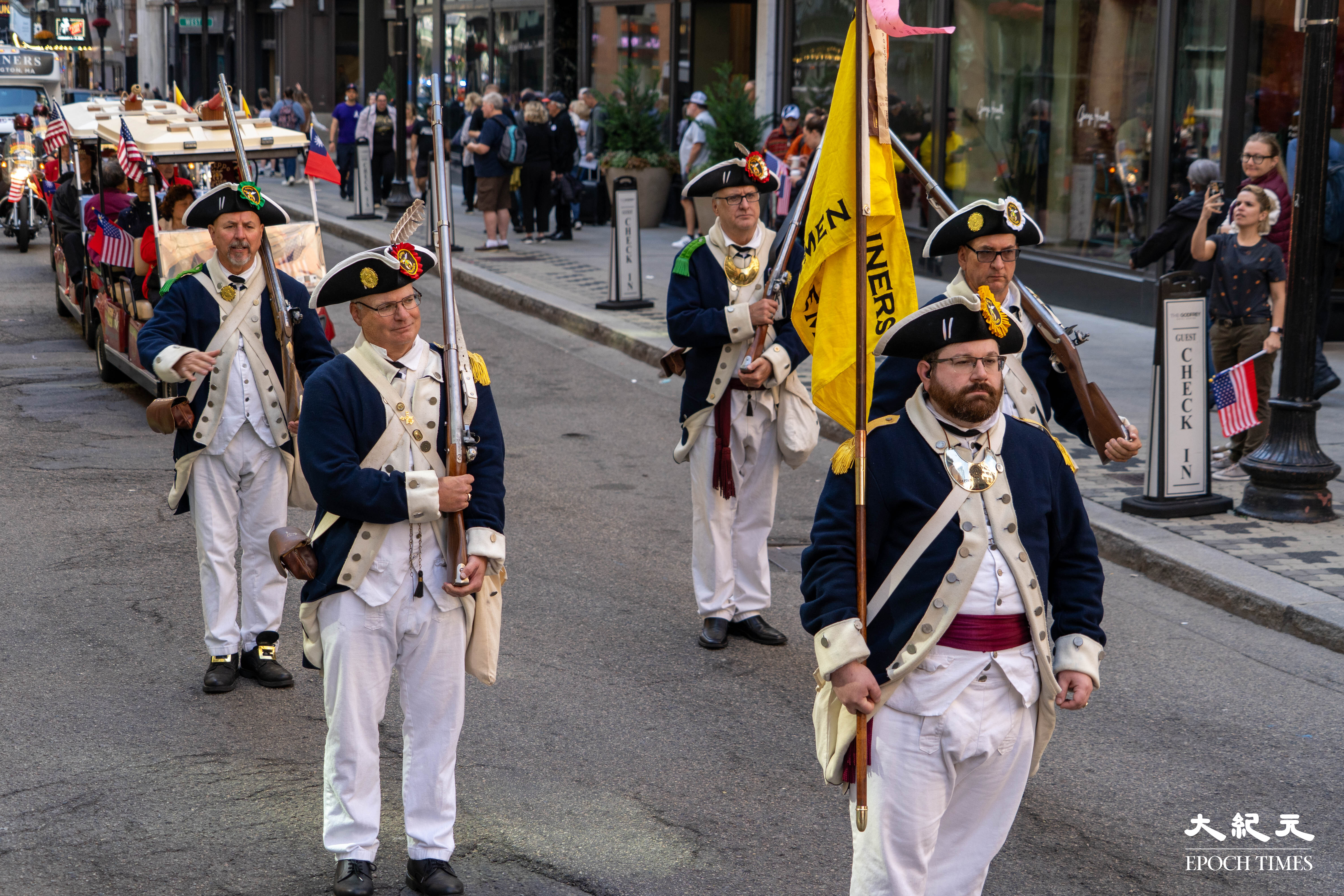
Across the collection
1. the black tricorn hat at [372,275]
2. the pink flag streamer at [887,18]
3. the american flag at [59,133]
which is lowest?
the black tricorn hat at [372,275]

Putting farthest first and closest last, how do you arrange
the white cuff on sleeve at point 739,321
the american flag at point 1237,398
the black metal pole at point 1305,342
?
the american flag at point 1237,398, the black metal pole at point 1305,342, the white cuff on sleeve at point 739,321

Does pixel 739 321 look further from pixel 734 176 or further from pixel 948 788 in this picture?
pixel 948 788

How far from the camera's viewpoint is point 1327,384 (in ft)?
33.8

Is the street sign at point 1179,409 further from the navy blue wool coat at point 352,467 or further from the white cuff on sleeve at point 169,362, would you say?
the white cuff on sleeve at point 169,362

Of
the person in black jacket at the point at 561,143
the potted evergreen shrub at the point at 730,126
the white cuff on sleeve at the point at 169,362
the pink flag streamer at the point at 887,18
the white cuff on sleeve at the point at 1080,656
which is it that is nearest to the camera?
the white cuff on sleeve at the point at 1080,656

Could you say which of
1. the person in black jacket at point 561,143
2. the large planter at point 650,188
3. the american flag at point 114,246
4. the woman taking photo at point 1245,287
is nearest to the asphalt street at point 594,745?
the woman taking photo at point 1245,287

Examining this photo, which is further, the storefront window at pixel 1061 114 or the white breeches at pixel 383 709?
the storefront window at pixel 1061 114

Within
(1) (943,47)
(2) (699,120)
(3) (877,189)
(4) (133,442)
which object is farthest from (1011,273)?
(2) (699,120)

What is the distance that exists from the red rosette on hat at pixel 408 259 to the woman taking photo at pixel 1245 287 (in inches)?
257

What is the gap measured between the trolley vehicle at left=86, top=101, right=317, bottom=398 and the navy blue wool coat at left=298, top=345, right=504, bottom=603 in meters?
5.54

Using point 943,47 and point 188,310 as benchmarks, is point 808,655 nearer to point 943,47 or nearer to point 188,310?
point 188,310

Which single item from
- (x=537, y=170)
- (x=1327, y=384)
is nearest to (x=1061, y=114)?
(x=1327, y=384)

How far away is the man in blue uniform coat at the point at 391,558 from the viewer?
4.25 meters

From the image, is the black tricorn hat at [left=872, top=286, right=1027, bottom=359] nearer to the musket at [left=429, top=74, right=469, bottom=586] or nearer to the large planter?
the musket at [left=429, top=74, right=469, bottom=586]
